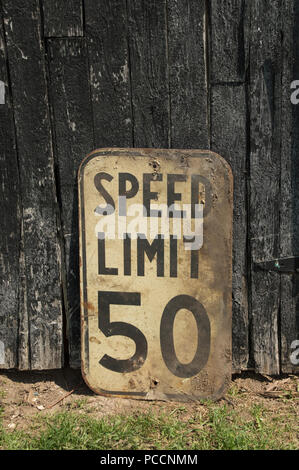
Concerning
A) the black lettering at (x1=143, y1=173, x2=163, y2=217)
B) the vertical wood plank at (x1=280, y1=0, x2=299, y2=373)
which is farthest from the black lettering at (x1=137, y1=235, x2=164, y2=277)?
the vertical wood plank at (x1=280, y1=0, x2=299, y2=373)

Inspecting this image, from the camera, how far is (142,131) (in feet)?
8.20

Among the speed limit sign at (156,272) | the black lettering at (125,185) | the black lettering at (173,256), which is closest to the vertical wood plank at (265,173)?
the speed limit sign at (156,272)

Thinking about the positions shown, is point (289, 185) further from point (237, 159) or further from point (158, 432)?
point (158, 432)

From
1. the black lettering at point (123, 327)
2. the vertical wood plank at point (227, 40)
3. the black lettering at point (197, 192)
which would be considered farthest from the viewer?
the black lettering at point (123, 327)

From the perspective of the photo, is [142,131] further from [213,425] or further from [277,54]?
[213,425]

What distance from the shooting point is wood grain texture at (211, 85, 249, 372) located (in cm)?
244

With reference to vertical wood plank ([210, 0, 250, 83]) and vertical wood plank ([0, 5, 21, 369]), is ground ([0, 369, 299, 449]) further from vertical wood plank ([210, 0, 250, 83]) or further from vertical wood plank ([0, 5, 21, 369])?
vertical wood plank ([210, 0, 250, 83])

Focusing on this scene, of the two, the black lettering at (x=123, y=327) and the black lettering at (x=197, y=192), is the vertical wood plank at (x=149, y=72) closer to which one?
the black lettering at (x=197, y=192)

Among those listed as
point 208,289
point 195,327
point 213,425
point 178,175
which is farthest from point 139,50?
point 213,425

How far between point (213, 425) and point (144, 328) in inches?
20.7

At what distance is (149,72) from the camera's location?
7.96 ft

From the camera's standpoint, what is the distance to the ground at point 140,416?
2.38 m
